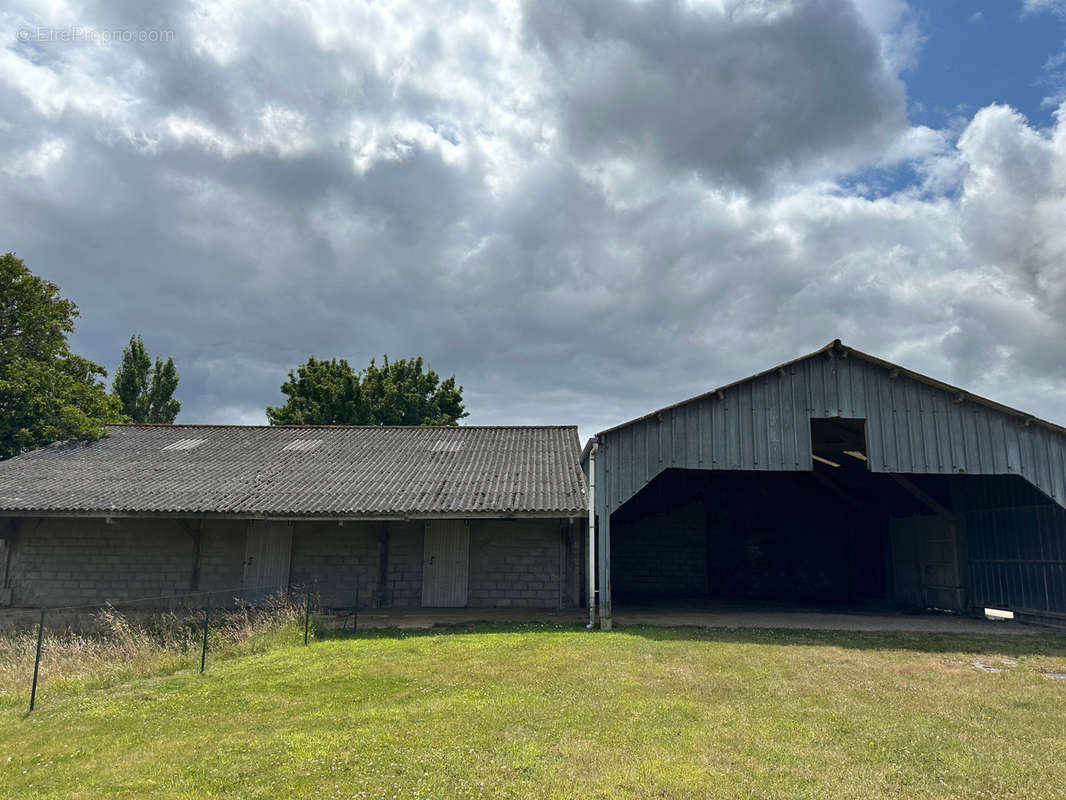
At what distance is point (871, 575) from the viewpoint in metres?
21.2

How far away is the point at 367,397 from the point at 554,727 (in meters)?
29.8

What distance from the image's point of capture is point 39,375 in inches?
832

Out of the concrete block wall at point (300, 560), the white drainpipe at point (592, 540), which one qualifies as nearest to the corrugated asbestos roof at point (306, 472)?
the white drainpipe at point (592, 540)

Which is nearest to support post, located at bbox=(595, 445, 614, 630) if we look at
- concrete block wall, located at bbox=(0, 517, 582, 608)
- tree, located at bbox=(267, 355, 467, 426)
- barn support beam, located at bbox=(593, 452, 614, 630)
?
barn support beam, located at bbox=(593, 452, 614, 630)

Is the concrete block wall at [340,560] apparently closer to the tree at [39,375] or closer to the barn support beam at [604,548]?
the barn support beam at [604,548]

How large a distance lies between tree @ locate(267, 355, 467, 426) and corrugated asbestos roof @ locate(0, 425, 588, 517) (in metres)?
13.2

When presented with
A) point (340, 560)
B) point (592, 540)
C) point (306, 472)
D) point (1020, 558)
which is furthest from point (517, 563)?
point (1020, 558)

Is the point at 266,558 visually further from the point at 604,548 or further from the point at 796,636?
the point at 796,636

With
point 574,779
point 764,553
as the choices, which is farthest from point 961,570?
point 574,779

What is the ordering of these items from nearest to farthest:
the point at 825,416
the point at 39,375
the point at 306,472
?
1. the point at 825,416
2. the point at 306,472
3. the point at 39,375

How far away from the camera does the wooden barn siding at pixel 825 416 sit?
46.3 ft

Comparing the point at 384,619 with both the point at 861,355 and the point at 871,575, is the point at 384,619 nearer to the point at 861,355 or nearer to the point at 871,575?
the point at 861,355

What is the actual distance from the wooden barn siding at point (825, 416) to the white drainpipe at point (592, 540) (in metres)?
0.23

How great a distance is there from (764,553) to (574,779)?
18146 millimetres
